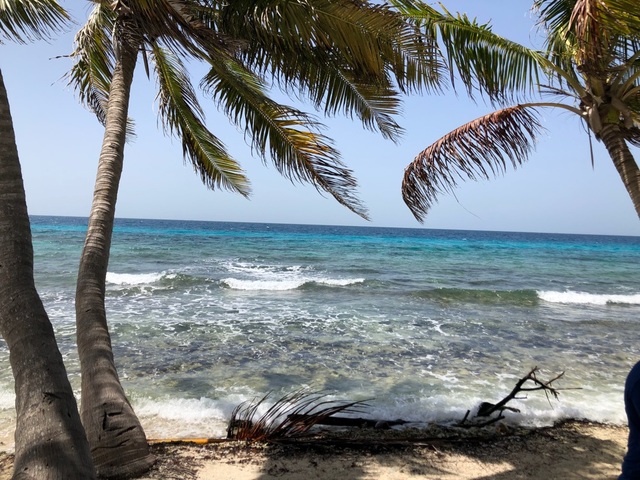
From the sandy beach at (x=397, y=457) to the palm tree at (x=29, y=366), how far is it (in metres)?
1.27

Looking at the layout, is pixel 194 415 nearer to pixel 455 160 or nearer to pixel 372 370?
pixel 372 370

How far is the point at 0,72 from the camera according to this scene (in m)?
2.89

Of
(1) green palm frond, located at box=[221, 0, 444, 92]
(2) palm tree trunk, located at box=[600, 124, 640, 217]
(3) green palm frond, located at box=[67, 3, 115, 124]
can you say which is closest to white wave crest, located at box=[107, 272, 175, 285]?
(3) green palm frond, located at box=[67, 3, 115, 124]

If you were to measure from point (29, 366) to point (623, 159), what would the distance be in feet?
15.4

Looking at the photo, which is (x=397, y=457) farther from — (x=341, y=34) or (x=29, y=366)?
(x=341, y=34)

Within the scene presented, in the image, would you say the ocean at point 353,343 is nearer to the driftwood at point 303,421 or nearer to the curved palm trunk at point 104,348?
the driftwood at point 303,421

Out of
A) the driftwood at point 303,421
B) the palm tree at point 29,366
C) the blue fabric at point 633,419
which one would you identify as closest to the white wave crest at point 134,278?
the driftwood at point 303,421

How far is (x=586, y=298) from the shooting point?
667 inches

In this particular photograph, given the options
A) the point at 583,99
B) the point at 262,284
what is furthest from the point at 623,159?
the point at 262,284

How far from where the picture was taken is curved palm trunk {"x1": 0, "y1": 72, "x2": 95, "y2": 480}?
7.66 feet

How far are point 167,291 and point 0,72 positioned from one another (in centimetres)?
1308

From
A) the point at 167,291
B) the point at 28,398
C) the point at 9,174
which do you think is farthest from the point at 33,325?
the point at 167,291

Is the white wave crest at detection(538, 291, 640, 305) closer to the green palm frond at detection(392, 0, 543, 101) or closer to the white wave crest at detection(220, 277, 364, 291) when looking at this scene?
the white wave crest at detection(220, 277, 364, 291)

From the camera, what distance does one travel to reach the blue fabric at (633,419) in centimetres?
169
